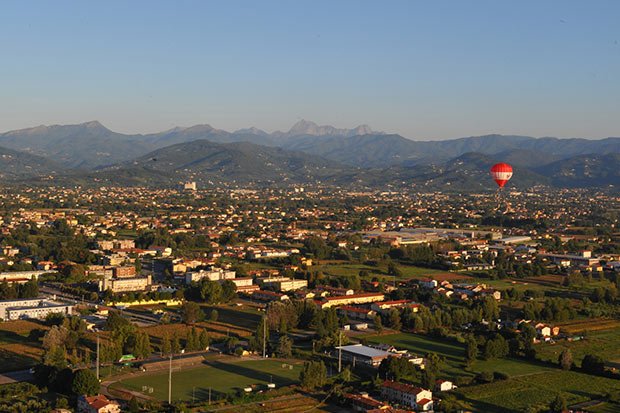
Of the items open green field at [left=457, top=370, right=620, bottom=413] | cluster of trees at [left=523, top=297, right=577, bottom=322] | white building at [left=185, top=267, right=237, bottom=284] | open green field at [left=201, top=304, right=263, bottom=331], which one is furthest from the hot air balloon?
open green field at [left=457, top=370, right=620, bottom=413]

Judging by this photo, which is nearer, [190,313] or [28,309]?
[190,313]

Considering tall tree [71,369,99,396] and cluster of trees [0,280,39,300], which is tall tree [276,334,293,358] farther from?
cluster of trees [0,280,39,300]

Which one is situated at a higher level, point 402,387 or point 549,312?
point 402,387

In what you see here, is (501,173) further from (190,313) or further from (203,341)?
(203,341)

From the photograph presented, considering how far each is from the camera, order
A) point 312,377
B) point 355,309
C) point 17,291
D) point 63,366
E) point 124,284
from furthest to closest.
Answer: point 124,284
point 17,291
point 355,309
point 63,366
point 312,377

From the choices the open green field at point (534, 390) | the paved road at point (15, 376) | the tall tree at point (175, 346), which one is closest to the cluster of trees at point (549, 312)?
the open green field at point (534, 390)

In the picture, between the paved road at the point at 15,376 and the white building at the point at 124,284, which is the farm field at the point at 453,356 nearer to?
the paved road at the point at 15,376

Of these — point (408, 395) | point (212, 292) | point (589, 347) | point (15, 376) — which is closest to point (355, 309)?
point (212, 292)
